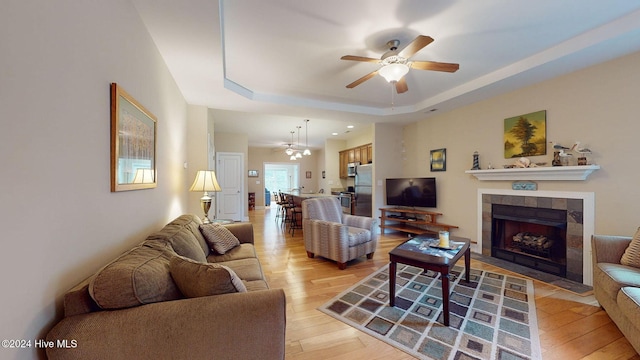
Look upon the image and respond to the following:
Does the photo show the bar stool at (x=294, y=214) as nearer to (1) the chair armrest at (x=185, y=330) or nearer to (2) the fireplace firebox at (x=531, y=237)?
(2) the fireplace firebox at (x=531, y=237)

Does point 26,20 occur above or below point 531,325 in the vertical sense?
above

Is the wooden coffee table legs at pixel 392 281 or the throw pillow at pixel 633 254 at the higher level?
the throw pillow at pixel 633 254

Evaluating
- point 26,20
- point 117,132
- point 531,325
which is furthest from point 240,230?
point 531,325

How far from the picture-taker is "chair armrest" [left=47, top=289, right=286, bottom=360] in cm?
91

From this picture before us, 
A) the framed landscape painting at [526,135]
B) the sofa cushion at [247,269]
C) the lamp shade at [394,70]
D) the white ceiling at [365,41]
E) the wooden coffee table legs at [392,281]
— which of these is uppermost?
the white ceiling at [365,41]

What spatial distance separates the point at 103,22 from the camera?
136 cm

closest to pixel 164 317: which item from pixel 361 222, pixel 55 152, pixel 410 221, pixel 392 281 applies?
pixel 55 152

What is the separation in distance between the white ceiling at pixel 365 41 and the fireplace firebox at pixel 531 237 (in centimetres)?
176

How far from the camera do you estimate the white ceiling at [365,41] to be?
6.37 feet

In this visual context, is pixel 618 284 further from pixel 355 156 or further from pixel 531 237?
pixel 355 156

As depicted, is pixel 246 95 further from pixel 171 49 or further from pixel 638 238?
pixel 638 238

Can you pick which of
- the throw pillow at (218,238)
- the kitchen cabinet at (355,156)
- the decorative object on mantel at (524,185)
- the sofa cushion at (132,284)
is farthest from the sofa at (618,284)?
the kitchen cabinet at (355,156)

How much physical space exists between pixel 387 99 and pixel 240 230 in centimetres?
318

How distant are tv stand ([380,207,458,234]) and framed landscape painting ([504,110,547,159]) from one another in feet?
5.27
